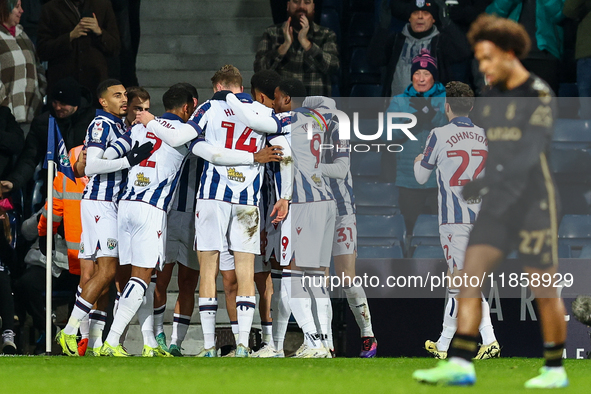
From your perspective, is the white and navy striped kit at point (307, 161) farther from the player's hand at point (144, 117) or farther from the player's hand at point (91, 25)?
the player's hand at point (91, 25)

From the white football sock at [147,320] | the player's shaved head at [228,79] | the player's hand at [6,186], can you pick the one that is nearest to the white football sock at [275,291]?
the white football sock at [147,320]

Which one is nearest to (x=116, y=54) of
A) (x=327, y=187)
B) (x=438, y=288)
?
(x=327, y=187)

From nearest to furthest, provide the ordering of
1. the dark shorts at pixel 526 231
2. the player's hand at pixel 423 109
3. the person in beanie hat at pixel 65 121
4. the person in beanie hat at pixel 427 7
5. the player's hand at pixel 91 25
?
1. the dark shorts at pixel 526 231
2. the player's hand at pixel 423 109
3. the person in beanie hat at pixel 65 121
4. the person in beanie hat at pixel 427 7
5. the player's hand at pixel 91 25

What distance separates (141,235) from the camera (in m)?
6.88

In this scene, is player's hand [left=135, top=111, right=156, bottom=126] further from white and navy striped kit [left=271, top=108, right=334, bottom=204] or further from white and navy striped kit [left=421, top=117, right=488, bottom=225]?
white and navy striped kit [left=421, top=117, right=488, bottom=225]

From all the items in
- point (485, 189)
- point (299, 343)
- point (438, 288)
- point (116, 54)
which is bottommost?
point (299, 343)

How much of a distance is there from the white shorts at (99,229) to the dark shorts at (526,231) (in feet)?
12.0

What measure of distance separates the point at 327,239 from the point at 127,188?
1572 mm

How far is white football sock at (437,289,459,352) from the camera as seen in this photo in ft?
23.6

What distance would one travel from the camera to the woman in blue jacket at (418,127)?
8.05 metres

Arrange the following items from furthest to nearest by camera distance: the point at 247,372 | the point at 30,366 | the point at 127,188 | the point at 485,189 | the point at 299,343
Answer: the point at 299,343, the point at 127,188, the point at 30,366, the point at 247,372, the point at 485,189

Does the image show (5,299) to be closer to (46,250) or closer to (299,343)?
(46,250)

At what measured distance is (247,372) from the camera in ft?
16.2

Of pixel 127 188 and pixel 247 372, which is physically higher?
pixel 127 188
